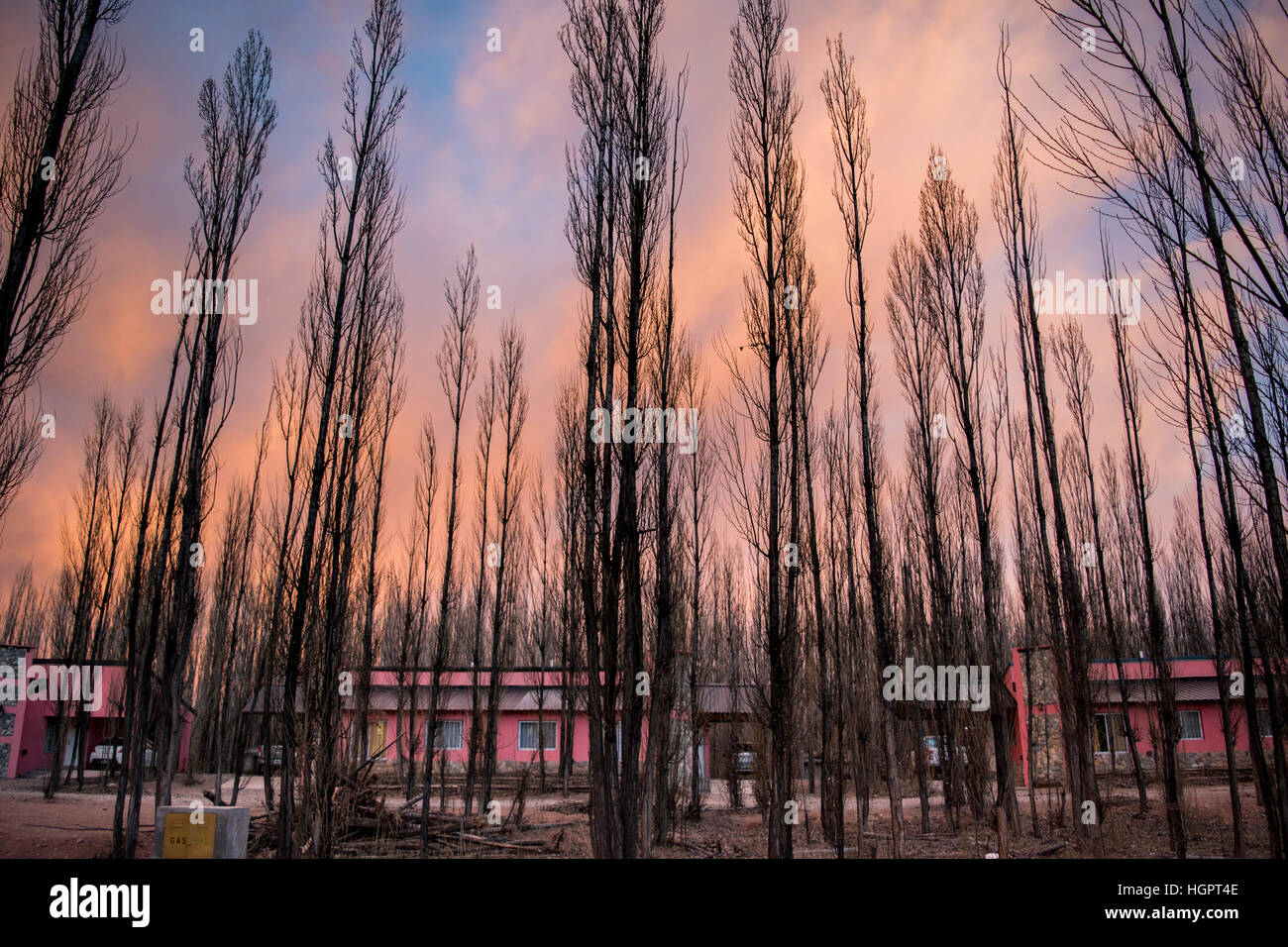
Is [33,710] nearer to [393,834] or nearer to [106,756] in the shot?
[106,756]

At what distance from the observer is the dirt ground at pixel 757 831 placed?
12.8 metres

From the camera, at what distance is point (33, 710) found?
30.1m

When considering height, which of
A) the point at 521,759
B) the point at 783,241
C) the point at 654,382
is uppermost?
the point at 783,241

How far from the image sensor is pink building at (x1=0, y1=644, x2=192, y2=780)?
28.8 m

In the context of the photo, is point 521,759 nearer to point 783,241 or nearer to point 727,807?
point 727,807

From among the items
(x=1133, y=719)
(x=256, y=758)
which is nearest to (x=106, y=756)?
(x=256, y=758)

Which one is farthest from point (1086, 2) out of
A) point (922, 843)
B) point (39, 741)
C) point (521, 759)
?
point (39, 741)

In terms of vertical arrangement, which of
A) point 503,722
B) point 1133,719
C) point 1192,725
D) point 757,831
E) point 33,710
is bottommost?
point 757,831

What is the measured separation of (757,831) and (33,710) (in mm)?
31576

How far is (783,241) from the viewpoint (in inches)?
402

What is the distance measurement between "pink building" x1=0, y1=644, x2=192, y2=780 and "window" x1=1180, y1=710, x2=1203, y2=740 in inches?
1565
